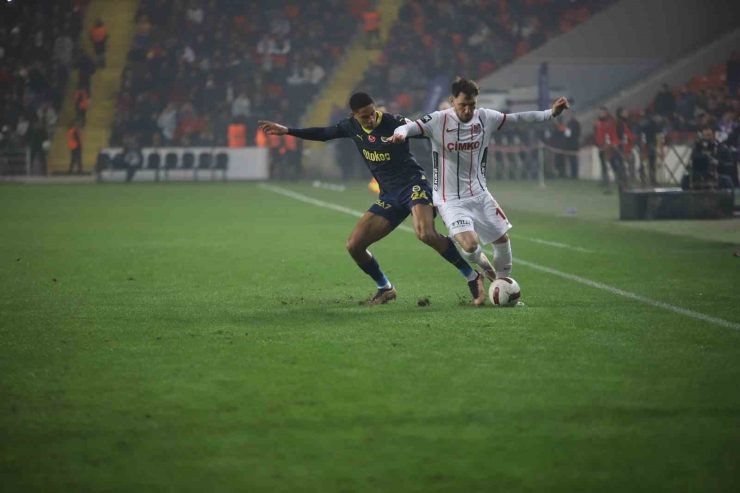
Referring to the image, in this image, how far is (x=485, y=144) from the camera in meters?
9.36

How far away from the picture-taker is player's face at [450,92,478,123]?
8.94 metres

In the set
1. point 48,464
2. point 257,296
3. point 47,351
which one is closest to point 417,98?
point 257,296

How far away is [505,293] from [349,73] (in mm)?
35257

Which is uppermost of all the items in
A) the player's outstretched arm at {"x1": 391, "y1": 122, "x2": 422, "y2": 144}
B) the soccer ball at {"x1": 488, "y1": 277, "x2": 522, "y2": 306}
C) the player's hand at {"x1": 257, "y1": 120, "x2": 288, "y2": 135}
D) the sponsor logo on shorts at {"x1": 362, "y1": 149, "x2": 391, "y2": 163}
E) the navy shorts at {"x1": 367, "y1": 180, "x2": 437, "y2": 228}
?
the player's hand at {"x1": 257, "y1": 120, "x2": 288, "y2": 135}

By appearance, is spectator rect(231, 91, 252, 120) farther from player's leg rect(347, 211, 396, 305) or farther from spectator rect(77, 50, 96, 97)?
player's leg rect(347, 211, 396, 305)

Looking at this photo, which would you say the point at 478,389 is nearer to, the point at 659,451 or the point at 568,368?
the point at 568,368

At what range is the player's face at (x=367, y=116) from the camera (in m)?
9.24

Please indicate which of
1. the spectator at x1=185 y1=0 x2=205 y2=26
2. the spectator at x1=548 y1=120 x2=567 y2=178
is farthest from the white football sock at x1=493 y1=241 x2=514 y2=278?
the spectator at x1=185 y1=0 x2=205 y2=26

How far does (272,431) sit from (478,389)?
1.32 m

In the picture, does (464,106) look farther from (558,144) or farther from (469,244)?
(558,144)

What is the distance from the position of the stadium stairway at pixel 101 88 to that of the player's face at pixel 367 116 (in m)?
31.6

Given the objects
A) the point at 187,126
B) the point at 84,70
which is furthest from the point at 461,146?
the point at 84,70

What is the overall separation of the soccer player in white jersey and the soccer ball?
379 mm

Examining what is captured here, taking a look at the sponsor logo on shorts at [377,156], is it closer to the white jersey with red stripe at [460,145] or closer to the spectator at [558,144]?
the white jersey with red stripe at [460,145]
